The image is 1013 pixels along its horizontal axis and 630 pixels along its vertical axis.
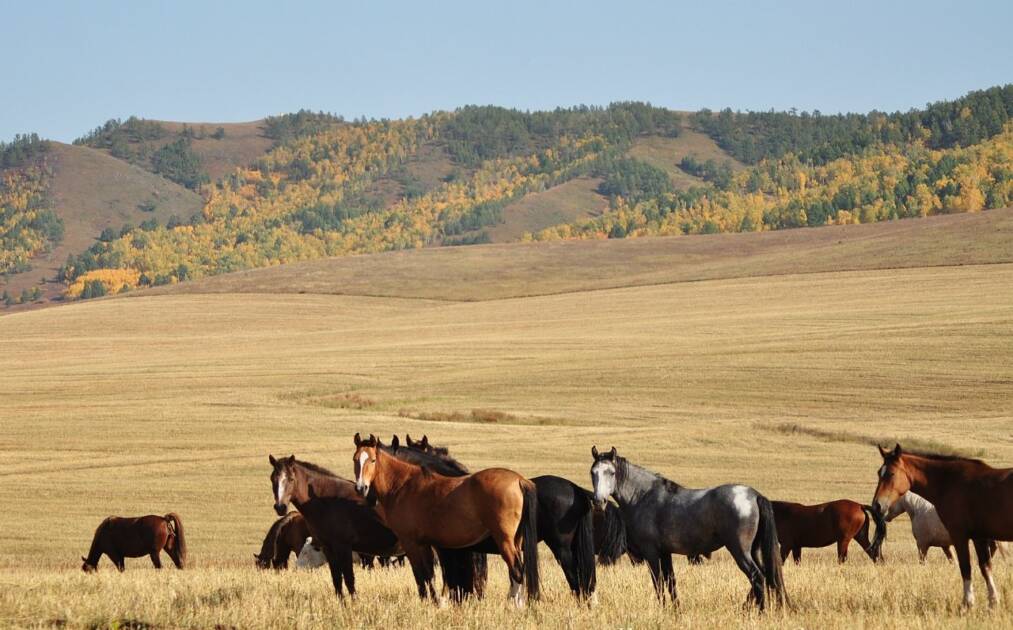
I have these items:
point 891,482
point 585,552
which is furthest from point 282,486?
point 891,482

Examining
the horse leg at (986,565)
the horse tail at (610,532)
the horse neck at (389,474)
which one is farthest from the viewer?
the horse tail at (610,532)

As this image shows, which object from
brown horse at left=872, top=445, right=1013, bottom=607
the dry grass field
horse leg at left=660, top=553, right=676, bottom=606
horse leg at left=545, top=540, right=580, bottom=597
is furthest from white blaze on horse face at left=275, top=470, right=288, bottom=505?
brown horse at left=872, top=445, right=1013, bottom=607

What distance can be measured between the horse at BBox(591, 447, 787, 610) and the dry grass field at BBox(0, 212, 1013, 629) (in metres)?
0.50

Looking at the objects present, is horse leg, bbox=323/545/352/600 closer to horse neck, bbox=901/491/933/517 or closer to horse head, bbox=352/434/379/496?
horse head, bbox=352/434/379/496

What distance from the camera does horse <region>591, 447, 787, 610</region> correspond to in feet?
38.9

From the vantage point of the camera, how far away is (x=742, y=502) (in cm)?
1195

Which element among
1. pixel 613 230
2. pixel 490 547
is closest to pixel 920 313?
pixel 490 547

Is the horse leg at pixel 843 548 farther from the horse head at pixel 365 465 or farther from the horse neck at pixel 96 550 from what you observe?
the horse neck at pixel 96 550

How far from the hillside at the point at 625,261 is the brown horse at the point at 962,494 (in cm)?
7083

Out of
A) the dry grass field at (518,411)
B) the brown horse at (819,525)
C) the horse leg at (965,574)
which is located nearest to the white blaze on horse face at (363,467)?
the dry grass field at (518,411)

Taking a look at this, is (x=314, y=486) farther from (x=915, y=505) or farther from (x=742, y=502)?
(x=915, y=505)

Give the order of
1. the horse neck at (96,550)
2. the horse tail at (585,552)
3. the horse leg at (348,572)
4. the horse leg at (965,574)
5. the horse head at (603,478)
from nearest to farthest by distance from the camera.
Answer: the horse leg at (965,574), the horse head at (603,478), the horse tail at (585,552), the horse leg at (348,572), the horse neck at (96,550)

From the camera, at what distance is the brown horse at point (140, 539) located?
1934 centimetres

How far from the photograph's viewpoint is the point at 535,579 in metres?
12.0
